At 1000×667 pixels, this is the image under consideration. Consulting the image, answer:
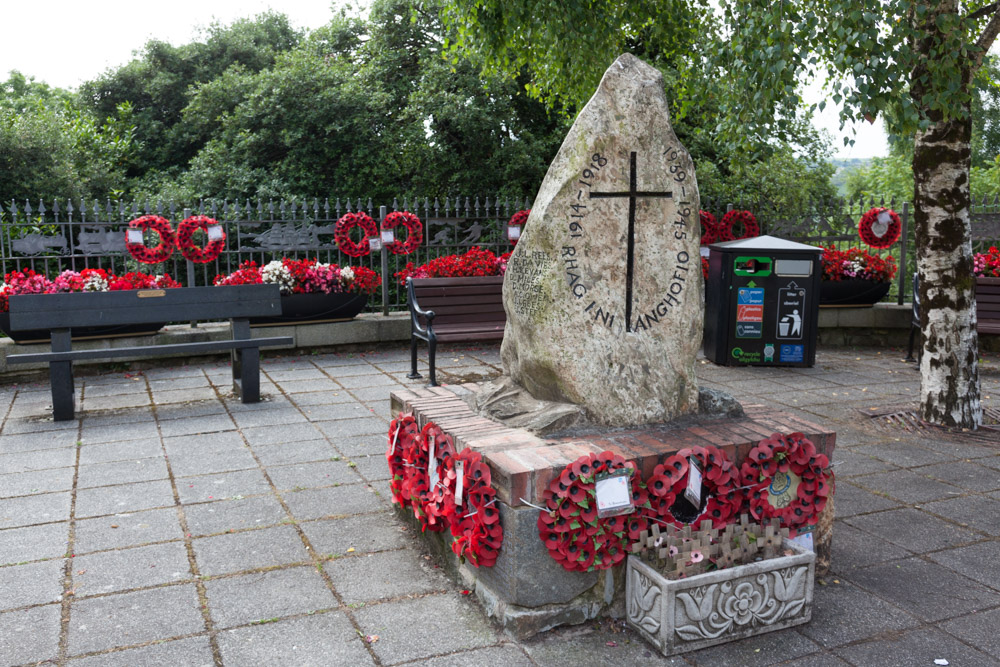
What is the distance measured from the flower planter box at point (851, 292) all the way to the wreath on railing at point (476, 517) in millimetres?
7944

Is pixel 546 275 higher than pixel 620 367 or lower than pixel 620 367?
higher

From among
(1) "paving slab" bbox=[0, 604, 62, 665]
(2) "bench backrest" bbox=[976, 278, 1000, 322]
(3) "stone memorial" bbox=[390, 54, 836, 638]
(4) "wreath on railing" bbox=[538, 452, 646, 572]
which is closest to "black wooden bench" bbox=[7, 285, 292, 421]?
(1) "paving slab" bbox=[0, 604, 62, 665]

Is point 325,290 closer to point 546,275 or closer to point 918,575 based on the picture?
point 546,275

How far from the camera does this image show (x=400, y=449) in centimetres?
394

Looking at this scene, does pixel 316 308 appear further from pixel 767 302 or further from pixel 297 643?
pixel 297 643

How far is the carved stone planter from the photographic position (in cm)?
284

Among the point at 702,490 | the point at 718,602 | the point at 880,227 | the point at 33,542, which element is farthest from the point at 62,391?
the point at 880,227

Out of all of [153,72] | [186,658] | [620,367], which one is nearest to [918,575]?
[620,367]

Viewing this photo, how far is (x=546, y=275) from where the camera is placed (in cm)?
354

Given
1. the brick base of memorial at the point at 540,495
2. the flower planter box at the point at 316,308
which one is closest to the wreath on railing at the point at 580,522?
the brick base of memorial at the point at 540,495

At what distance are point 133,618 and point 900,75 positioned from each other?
458 centimetres

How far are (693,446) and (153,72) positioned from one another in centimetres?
1890

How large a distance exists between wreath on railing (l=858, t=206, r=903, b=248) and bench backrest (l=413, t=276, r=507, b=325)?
469 centimetres

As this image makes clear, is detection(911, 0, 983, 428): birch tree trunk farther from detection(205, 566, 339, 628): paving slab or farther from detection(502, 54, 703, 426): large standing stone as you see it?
detection(205, 566, 339, 628): paving slab
